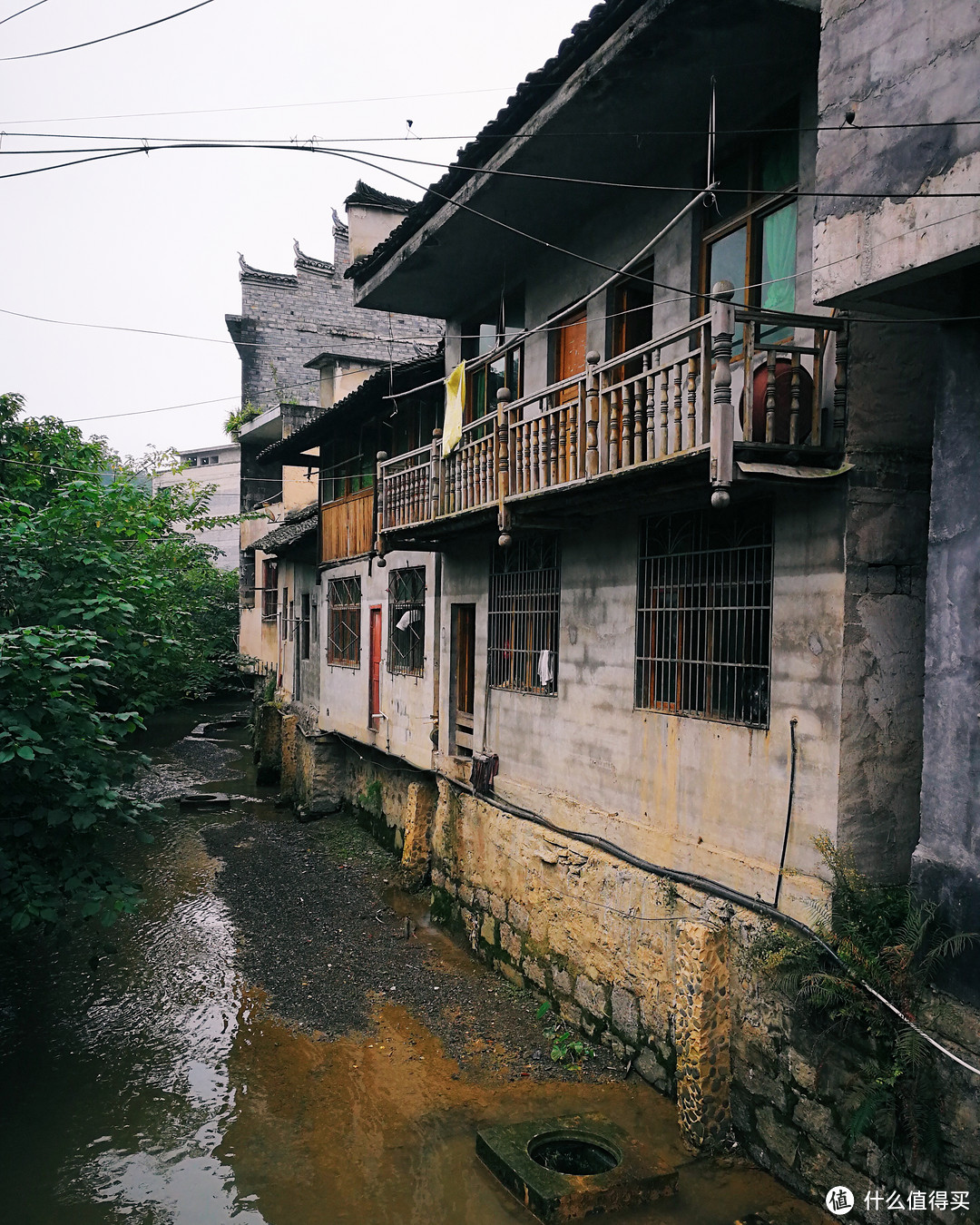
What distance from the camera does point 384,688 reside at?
54.6 ft

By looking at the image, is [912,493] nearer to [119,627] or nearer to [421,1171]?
[421,1171]

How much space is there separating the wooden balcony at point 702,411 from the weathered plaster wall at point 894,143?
2.35 ft

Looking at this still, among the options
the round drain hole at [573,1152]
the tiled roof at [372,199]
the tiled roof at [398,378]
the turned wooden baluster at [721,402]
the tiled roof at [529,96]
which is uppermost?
the tiled roof at [372,199]

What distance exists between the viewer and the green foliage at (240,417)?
106 ft

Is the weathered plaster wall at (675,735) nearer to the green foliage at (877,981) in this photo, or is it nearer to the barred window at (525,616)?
the barred window at (525,616)

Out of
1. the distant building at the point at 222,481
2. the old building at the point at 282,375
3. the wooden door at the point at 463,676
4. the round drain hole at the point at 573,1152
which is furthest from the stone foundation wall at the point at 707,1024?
the distant building at the point at 222,481

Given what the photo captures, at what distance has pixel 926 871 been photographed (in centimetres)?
579

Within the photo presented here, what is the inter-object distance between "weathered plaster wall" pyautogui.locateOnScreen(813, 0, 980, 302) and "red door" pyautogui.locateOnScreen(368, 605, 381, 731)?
41.3ft

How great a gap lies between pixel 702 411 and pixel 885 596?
1.92 m

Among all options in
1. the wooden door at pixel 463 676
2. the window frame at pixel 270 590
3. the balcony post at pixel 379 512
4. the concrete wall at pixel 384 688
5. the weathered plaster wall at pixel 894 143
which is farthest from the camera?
the window frame at pixel 270 590

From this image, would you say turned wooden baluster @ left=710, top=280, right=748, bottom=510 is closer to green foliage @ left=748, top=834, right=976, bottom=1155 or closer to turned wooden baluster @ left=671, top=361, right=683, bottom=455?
turned wooden baluster @ left=671, top=361, right=683, bottom=455

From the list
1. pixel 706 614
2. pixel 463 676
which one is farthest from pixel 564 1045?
pixel 463 676

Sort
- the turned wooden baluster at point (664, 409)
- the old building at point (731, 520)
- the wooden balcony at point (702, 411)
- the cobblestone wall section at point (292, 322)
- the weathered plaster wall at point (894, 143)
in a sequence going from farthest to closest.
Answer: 1. the cobblestone wall section at point (292, 322)
2. the turned wooden baluster at point (664, 409)
3. the wooden balcony at point (702, 411)
4. the old building at point (731, 520)
5. the weathered plaster wall at point (894, 143)

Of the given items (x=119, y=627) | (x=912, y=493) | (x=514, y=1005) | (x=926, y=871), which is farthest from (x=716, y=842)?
(x=119, y=627)
